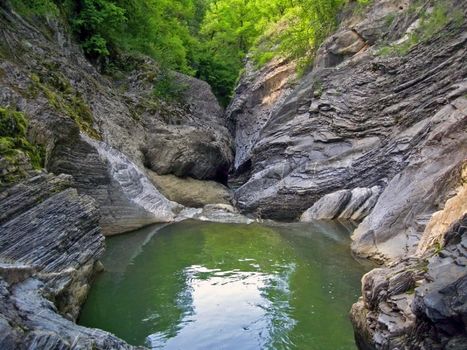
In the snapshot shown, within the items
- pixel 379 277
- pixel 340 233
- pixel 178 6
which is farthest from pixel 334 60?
pixel 379 277

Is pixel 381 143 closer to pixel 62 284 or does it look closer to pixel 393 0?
pixel 393 0

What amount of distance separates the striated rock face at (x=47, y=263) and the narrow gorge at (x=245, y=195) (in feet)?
0.11

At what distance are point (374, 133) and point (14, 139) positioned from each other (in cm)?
1371

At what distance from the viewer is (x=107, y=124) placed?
20016mm

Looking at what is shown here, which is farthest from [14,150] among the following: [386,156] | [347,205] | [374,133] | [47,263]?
[374,133]

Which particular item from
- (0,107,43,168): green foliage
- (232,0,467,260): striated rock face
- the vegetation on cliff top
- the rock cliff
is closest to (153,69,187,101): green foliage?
the vegetation on cliff top

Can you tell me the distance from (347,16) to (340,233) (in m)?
14.5

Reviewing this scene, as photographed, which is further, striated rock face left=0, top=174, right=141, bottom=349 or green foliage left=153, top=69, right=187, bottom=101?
green foliage left=153, top=69, right=187, bottom=101

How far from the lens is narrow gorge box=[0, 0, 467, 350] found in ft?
25.4

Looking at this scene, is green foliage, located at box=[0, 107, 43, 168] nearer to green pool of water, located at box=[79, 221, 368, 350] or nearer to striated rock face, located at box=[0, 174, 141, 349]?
striated rock face, located at box=[0, 174, 141, 349]

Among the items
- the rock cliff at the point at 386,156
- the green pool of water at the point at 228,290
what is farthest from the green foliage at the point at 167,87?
the green pool of water at the point at 228,290

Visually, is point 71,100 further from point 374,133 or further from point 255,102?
point 255,102

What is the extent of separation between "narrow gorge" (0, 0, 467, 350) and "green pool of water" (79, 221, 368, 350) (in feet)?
0.16

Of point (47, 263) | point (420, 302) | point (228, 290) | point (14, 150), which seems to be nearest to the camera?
point (420, 302)
